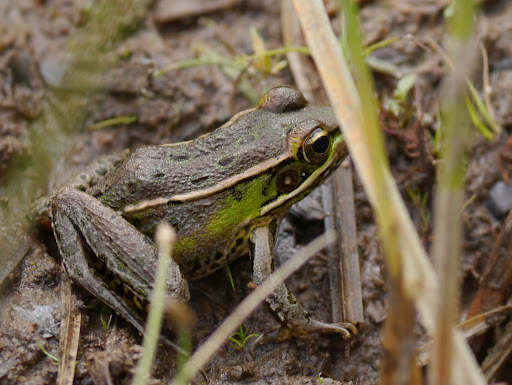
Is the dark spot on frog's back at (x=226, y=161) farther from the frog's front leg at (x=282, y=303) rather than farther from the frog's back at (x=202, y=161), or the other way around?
the frog's front leg at (x=282, y=303)

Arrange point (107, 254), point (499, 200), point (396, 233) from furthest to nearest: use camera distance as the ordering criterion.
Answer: point (499, 200) < point (107, 254) < point (396, 233)

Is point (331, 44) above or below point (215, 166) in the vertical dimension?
above

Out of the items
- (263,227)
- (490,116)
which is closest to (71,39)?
(263,227)

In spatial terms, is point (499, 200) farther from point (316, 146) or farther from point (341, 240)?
point (316, 146)

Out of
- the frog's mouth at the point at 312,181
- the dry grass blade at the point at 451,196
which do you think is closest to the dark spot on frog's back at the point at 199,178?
the frog's mouth at the point at 312,181

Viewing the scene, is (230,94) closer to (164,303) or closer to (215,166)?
(215,166)

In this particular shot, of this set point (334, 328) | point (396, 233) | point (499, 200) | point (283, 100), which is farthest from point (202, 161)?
point (499, 200)
